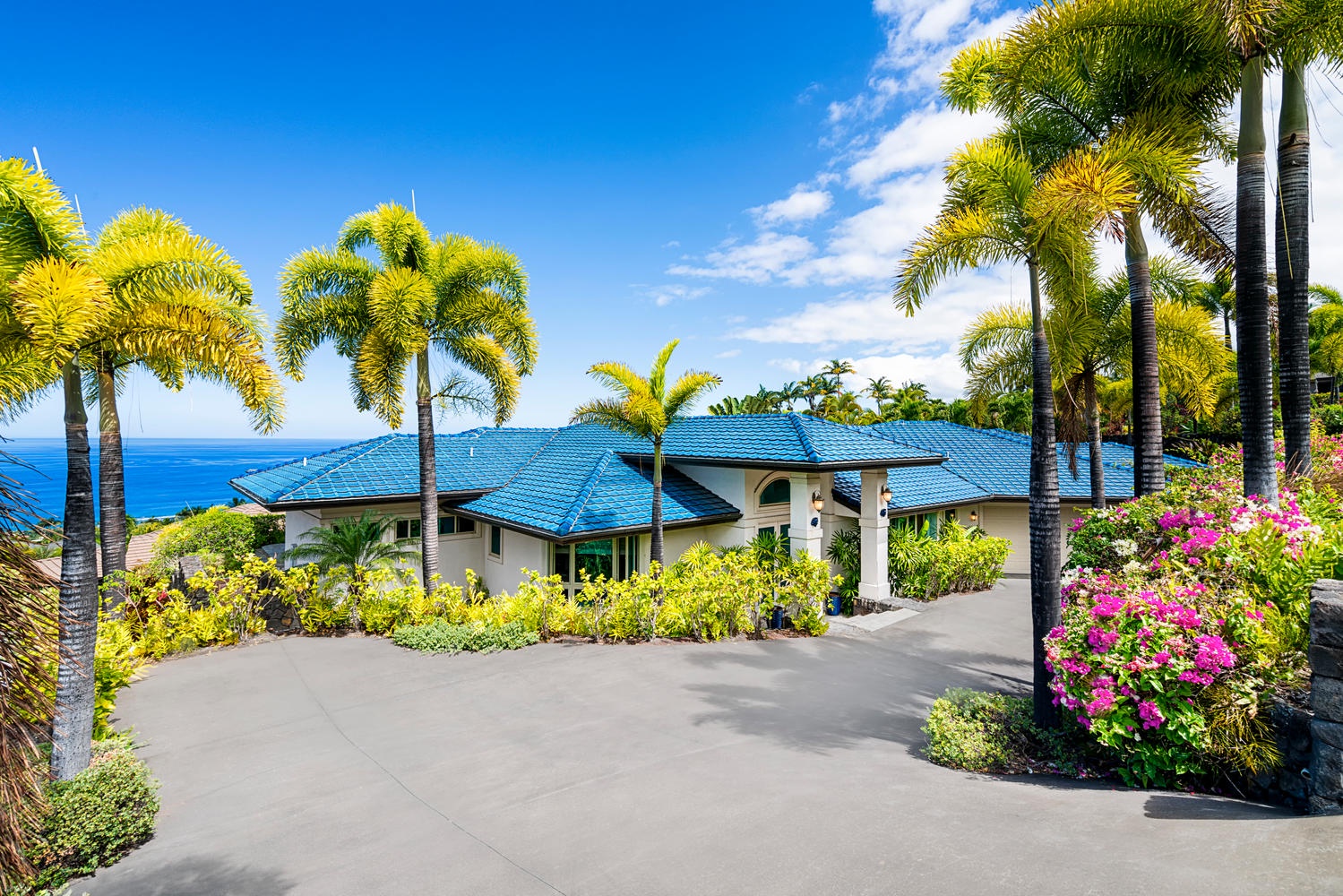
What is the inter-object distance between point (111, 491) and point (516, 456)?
34.9 feet

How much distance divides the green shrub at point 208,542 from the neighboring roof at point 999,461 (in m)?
21.9

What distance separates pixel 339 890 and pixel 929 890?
4729 millimetres

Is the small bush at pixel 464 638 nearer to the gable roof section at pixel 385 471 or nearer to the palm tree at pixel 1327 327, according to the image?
the gable roof section at pixel 385 471

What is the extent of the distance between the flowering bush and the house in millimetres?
7912

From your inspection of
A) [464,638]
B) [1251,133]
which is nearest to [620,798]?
[464,638]

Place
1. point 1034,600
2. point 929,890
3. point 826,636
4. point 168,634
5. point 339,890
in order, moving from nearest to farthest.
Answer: point 929,890, point 339,890, point 1034,600, point 168,634, point 826,636

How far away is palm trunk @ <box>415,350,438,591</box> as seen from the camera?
14.2 meters

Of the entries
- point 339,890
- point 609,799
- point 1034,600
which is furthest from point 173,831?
point 1034,600

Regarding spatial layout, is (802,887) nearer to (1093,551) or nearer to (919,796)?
(919,796)

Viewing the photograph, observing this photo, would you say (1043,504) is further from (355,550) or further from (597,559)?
(355,550)

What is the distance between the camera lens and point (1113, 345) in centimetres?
1530

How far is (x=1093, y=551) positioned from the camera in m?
8.25

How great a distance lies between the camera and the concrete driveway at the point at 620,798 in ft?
14.7

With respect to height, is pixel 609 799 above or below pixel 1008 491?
below
